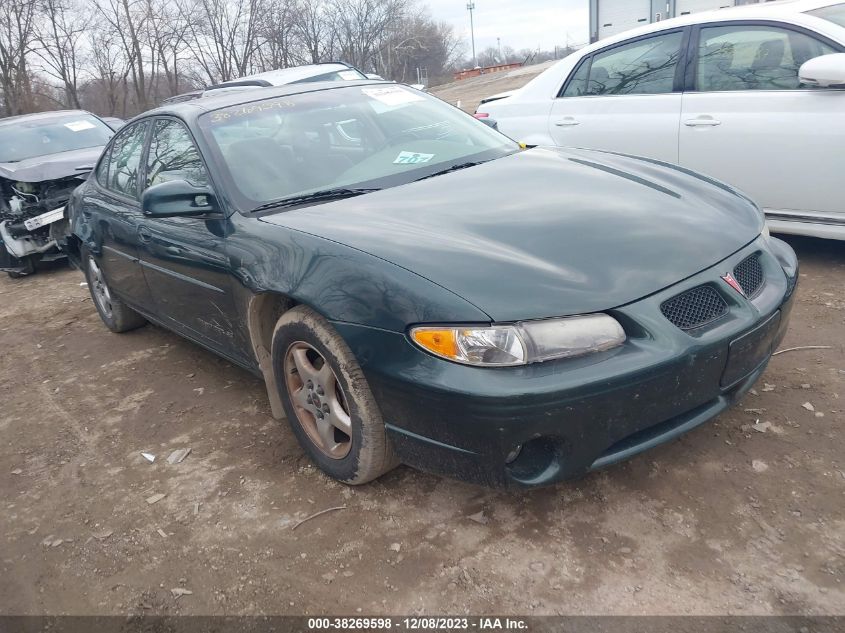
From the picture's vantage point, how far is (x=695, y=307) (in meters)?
2.13

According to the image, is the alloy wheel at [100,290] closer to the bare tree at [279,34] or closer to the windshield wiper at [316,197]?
the windshield wiper at [316,197]

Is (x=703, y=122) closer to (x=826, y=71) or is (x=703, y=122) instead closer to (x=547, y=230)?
(x=826, y=71)

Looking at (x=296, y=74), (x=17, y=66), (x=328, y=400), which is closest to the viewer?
(x=328, y=400)

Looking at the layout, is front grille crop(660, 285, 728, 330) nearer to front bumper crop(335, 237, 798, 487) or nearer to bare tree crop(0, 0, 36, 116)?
front bumper crop(335, 237, 798, 487)

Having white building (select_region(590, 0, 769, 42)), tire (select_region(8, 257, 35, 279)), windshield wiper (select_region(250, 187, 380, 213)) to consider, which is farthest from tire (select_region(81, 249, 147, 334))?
white building (select_region(590, 0, 769, 42))

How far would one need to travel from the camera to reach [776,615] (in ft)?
5.92

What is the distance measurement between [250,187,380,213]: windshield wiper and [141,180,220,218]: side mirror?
0.23m

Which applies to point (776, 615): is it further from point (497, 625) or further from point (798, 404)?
point (798, 404)

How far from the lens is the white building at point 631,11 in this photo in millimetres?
17281

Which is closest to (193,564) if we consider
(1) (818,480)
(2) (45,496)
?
(2) (45,496)

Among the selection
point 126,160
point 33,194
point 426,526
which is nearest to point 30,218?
point 33,194

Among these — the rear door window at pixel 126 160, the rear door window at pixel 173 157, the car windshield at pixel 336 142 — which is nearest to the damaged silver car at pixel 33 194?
the rear door window at pixel 126 160

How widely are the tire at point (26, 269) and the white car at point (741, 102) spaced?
5.78 metres

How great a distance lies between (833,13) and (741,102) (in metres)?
0.70
